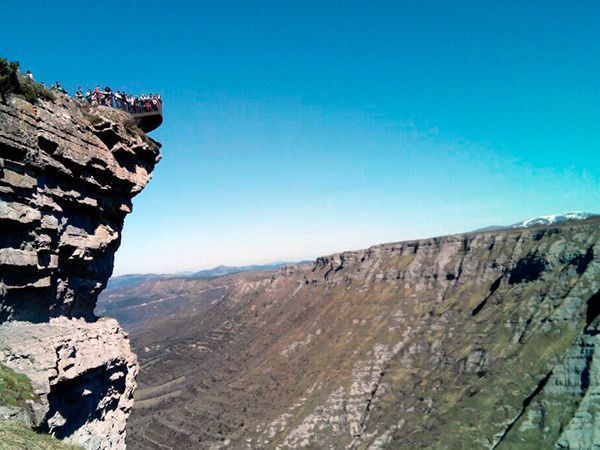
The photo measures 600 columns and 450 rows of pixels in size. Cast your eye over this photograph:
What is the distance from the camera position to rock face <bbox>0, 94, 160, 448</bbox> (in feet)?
58.9

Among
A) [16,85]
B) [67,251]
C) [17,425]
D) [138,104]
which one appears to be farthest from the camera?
[138,104]

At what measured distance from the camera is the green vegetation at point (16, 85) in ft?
58.6

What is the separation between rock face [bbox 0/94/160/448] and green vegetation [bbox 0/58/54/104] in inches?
17.7

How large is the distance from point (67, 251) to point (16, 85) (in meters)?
7.72

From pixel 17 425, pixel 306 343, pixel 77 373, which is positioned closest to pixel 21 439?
pixel 17 425

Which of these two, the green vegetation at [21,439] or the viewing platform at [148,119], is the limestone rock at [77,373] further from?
the viewing platform at [148,119]

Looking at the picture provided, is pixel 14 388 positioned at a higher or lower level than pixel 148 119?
lower

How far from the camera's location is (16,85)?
18391mm

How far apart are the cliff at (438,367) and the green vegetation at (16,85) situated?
103 m

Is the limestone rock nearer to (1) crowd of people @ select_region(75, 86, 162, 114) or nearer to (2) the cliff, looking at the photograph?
(1) crowd of people @ select_region(75, 86, 162, 114)

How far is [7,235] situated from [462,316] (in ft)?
506

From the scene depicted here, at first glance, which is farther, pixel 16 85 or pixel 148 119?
pixel 148 119

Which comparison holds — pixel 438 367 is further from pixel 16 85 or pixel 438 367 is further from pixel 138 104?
pixel 16 85

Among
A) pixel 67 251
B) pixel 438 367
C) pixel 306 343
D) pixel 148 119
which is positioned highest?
pixel 148 119
